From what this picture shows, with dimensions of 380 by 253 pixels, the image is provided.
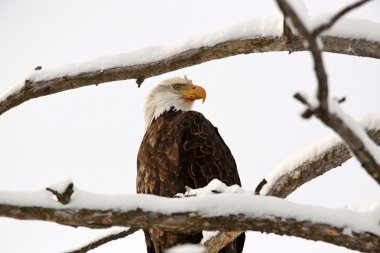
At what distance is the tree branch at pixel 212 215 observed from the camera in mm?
2371

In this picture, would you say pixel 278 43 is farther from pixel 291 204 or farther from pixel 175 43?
pixel 291 204

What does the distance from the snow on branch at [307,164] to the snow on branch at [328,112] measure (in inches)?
84.2

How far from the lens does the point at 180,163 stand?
4891mm

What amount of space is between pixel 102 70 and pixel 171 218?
184cm

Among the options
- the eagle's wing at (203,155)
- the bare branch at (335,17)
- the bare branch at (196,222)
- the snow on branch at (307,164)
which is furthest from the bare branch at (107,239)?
the bare branch at (335,17)

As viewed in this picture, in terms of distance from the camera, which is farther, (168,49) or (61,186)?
(168,49)

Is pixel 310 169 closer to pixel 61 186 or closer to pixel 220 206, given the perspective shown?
pixel 220 206

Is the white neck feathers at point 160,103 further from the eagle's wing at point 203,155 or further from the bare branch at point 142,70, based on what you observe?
the bare branch at point 142,70

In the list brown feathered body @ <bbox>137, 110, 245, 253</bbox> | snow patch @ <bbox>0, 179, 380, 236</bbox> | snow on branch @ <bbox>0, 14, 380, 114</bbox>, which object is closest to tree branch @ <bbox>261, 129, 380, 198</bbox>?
brown feathered body @ <bbox>137, 110, 245, 253</bbox>

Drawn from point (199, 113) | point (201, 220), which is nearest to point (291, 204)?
point (201, 220)

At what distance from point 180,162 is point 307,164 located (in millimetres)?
1046

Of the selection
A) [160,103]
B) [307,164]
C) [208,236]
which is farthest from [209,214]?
[160,103]

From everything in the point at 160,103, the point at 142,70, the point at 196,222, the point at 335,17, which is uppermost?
the point at 160,103

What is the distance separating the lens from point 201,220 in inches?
95.2
